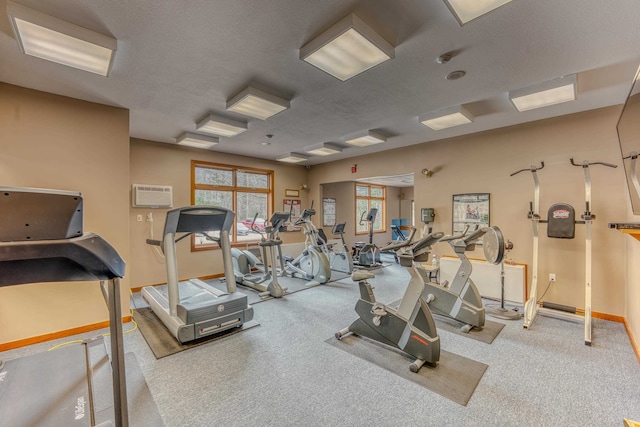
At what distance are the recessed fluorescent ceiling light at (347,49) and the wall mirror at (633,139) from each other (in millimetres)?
1837

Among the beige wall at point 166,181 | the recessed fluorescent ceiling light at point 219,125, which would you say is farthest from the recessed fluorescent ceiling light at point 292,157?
the beige wall at point 166,181

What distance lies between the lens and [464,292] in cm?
342

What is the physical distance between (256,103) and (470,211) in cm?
402

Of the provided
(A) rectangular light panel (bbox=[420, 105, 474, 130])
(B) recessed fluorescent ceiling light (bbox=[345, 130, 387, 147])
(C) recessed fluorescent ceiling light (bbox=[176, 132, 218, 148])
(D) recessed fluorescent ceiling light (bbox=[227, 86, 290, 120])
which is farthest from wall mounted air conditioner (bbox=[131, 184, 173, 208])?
(A) rectangular light panel (bbox=[420, 105, 474, 130])

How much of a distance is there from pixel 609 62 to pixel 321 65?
267cm

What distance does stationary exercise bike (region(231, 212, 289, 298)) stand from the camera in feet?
15.0

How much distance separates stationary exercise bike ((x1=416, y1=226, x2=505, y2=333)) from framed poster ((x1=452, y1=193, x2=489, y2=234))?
4.43ft

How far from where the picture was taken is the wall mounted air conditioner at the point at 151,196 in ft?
16.0

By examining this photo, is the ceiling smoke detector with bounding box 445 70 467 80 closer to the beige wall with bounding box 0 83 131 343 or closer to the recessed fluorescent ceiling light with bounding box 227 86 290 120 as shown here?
the recessed fluorescent ceiling light with bounding box 227 86 290 120

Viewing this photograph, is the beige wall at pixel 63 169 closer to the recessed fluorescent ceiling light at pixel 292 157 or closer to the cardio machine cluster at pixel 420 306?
the cardio machine cluster at pixel 420 306

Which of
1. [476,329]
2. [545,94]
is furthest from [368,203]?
[545,94]

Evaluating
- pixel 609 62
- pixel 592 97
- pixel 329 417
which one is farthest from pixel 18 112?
pixel 592 97

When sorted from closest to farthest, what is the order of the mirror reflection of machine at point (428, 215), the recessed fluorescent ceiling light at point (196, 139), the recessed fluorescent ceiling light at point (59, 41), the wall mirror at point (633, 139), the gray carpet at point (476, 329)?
the recessed fluorescent ceiling light at point (59, 41)
the wall mirror at point (633, 139)
the gray carpet at point (476, 329)
the recessed fluorescent ceiling light at point (196, 139)
the mirror reflection of machine at point (428, 215)

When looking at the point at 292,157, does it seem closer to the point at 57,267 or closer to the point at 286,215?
the point at 286,215
